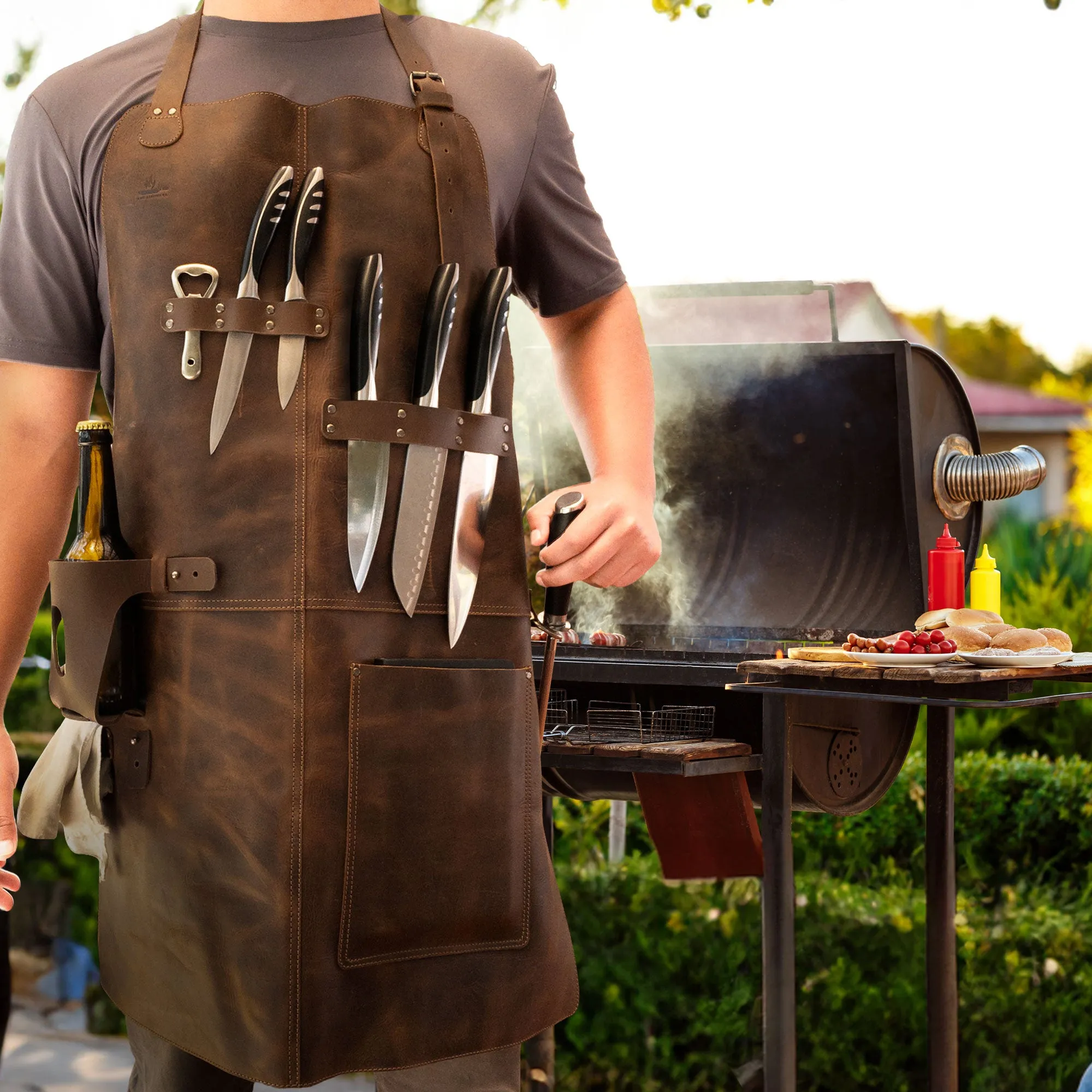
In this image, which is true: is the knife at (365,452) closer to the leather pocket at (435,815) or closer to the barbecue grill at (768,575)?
the leather pocket at (435,815)

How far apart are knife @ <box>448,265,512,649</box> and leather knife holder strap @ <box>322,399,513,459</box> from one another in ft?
0.04

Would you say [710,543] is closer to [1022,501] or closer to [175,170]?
[175,170]

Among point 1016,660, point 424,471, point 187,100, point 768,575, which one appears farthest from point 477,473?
point 768,575

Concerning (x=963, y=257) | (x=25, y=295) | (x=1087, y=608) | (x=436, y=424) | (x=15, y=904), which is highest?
(x=963, y=257)

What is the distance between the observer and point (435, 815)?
1.14 metres

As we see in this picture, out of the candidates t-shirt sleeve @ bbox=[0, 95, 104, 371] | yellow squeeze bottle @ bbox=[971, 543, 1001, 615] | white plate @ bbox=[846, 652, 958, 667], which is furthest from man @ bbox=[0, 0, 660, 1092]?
yellow squeeze bottle @ bbox=[971, 543, 1001, 615]

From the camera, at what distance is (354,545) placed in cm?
111

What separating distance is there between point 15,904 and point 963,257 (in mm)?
4959

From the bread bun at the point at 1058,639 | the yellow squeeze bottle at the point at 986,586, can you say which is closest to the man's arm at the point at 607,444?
the bread bun at the point at 1058,639

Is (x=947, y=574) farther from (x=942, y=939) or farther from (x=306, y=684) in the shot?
(x=306, y=684)

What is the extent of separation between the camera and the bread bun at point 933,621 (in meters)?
2.42

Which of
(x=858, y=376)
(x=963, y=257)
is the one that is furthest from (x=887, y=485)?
(x=963, y=257)

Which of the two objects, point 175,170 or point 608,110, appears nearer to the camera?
point 175,170

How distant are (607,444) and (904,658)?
95cm
